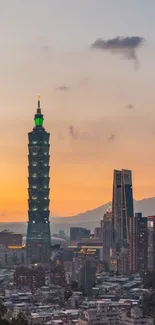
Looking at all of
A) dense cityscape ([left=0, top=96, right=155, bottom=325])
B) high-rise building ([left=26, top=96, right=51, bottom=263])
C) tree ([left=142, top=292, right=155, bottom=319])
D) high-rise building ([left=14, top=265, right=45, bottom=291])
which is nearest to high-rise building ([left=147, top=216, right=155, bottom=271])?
dense cityscape ([left=0, top=96, right=155, bottom=325])

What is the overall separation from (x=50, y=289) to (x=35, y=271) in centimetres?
1619

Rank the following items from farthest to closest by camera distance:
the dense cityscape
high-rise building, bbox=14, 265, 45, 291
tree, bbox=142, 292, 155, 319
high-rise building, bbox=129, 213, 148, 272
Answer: high-rise building, bbox=129, 213, 148, 272, high-rise building, bbox=14, 265, 45, 291, tree, bbox=142, 292, 155, 319, the dense cityscape

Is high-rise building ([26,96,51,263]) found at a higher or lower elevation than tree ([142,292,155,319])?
higher

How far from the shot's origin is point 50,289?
124 metres

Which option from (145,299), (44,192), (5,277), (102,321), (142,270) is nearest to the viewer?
(102,321)

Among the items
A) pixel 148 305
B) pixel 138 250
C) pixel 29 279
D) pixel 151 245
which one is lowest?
pixel 148 305

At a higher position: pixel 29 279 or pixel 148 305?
pixel 29 279

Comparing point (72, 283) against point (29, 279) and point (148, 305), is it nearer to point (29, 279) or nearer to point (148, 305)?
point (29, 279)

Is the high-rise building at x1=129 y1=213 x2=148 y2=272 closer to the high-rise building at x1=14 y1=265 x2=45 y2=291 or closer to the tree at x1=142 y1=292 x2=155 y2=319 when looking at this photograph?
the high-rise building at x1=14 y1=265 x2=45 y2=291

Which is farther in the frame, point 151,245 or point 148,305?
point 151,245

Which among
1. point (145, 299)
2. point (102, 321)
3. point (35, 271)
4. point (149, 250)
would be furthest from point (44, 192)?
point (102, 321)

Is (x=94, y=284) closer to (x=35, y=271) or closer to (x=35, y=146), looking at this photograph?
(x=35, y=271)

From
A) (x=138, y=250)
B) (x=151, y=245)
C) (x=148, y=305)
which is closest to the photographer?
(x=148, y=305)

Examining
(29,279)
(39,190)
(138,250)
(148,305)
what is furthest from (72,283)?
(39,190)
